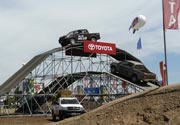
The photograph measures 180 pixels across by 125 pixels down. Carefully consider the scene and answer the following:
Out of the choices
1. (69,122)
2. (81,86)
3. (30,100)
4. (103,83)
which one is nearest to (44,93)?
(30,100)

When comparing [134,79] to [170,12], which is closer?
[170,12]

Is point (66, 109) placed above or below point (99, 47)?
below

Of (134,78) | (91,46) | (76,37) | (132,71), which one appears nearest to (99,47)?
(91,46)

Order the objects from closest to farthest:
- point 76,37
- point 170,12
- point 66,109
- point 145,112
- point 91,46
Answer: point 145,112 < point 170,12 < point 66,109 < point 91,46 < point 76,37

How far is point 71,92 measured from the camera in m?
46.4

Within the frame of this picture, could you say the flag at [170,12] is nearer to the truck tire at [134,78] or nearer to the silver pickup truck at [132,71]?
the silver pickup truck at [132,71]

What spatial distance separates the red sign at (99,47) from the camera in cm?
4902

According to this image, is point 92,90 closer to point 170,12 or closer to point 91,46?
point 91,46

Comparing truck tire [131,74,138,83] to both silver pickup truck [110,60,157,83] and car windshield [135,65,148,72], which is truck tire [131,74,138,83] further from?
car windshield [135,65,148,72]

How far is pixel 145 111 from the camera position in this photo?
57.5 feet

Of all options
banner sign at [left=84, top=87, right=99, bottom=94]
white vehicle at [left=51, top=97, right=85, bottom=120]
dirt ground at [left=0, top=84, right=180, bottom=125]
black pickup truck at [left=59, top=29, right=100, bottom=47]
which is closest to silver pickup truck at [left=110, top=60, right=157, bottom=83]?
banner sign at [left=84, top=87, right=99, bottom=94]

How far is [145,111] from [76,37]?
33.8 m

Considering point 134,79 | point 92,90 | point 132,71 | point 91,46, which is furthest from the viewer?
point 92,90

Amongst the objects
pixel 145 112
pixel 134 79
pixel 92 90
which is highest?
pixel 134 79
